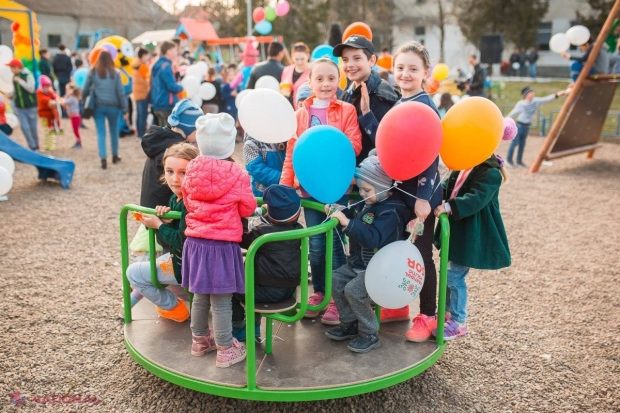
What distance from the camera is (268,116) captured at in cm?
356

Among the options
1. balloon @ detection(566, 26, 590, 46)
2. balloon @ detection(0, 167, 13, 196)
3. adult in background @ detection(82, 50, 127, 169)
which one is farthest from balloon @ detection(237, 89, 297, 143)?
balloon @ detection(566, 26, 590, 46)

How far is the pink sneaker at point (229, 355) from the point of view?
316cm

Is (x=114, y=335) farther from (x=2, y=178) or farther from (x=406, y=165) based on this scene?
(x=2, y=178)

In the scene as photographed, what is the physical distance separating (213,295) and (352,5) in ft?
130

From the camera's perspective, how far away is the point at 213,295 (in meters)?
3.11

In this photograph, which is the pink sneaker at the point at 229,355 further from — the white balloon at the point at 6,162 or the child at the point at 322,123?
the white balloon at the point at 6,162

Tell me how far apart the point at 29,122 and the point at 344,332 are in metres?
10.1

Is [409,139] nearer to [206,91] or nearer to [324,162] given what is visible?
[324,162]

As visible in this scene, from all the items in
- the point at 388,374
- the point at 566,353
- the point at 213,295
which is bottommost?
the point at 566,353

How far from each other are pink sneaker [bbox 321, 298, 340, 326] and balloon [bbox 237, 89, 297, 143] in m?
1.19

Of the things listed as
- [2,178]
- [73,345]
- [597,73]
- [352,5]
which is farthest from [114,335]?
[352,5]

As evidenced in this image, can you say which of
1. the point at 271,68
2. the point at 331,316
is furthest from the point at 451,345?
the point at 271,68

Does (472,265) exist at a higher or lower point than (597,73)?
lower

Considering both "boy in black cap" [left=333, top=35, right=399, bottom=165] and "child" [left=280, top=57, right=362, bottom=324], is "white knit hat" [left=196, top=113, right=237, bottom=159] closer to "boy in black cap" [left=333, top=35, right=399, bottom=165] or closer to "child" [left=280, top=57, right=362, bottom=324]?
"child" [left=280, top=57, right=362, bottom=324]
